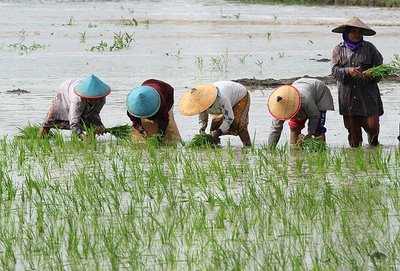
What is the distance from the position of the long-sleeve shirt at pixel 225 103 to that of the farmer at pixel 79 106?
0.83 meters

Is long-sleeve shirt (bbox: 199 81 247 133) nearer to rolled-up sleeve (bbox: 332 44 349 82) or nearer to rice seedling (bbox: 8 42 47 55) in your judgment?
A: rolled-up sleeve (bbox: 332 44 349 82)

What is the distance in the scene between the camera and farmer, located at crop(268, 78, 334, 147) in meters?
7.97

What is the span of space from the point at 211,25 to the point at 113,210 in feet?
58.8

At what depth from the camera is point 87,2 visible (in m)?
35.0

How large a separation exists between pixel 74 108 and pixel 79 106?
0.04 m

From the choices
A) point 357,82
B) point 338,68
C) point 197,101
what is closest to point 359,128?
point 357,82

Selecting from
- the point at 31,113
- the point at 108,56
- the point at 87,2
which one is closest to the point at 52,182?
the point at 31,113

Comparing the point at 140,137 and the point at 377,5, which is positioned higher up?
the point at 140,137

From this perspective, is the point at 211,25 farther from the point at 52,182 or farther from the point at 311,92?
the point at 52,182

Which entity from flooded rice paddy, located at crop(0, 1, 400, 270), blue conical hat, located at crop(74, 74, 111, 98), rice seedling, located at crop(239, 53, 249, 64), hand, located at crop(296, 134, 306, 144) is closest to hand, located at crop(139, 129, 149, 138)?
flooded rice paddy, located at crop(0, 1, 400, 270)

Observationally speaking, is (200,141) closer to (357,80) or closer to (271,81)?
(357,80)

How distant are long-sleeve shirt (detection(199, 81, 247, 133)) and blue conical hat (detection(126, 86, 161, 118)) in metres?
0.42

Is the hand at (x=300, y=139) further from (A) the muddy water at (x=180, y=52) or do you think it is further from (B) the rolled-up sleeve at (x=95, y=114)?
(B) the rolled-up sleeve at (x=95, y=114)

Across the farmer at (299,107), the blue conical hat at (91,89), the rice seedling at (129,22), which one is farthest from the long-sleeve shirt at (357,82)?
the rice seedling at (129,22)
